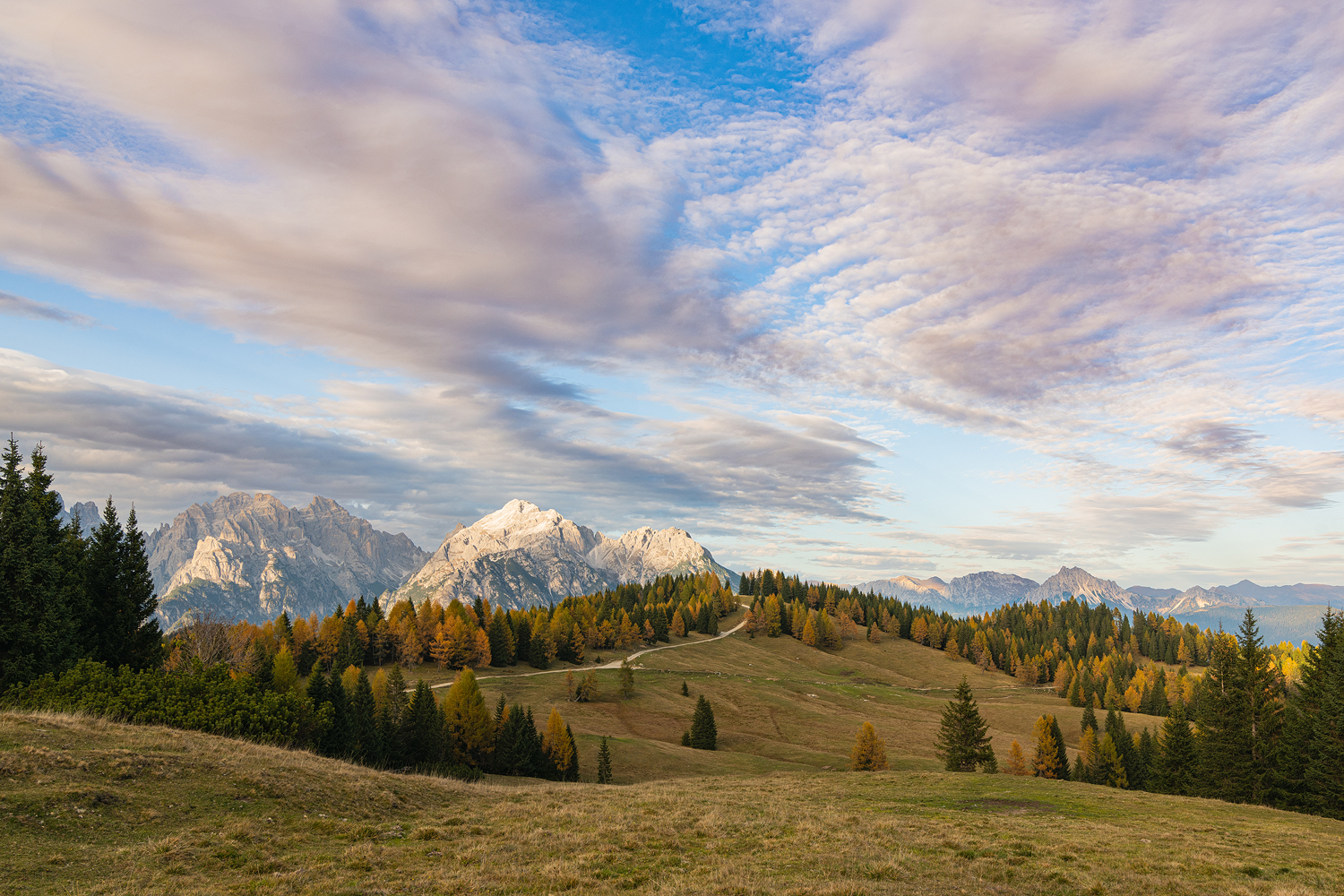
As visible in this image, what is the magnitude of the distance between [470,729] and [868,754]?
4583cm

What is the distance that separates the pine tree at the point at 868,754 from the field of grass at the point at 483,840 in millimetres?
44582

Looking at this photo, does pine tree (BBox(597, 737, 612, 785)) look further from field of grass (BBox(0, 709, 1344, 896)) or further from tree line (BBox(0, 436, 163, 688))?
tree line (BBox(0, 436, 163, 688))

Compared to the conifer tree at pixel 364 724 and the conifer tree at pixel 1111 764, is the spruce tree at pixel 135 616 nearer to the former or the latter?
the conifer tree at pixel 364 724

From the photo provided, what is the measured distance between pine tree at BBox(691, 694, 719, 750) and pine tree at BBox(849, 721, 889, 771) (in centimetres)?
1987

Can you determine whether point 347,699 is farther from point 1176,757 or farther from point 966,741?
point 1176,757

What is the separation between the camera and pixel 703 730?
8806cm

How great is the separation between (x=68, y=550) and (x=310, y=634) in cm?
8233

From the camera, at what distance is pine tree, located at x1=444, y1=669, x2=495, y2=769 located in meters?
71.9

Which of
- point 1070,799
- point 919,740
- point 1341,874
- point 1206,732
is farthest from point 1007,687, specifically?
point 1341,874

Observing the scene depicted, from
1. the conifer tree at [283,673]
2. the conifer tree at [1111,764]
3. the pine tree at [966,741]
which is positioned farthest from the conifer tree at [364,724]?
the conifer tree at [1111,764]

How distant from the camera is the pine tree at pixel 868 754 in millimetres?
75062

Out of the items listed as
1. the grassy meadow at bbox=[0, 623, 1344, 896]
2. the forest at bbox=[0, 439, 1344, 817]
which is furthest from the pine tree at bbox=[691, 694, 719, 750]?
the grassy meadow at bbox=[0, 623, 1344, 896]

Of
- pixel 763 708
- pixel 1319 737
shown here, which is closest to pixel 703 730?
pixel 763 708

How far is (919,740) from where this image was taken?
101000 mm
